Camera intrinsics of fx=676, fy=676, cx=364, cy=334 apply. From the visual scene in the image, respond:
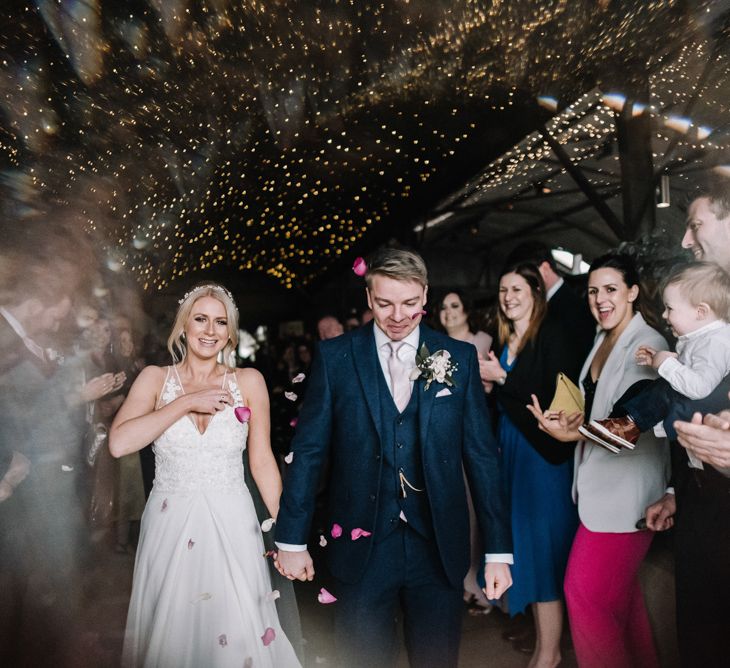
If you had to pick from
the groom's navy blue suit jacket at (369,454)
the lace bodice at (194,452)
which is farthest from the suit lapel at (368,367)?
the lace bodice at (194,452)

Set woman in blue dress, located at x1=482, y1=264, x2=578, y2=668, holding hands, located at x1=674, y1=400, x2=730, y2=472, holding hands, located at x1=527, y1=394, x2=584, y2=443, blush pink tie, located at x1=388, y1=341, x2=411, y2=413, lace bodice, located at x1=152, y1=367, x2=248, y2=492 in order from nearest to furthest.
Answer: holding hands, located at x1=674, y1=400, x2=730, y2=472 < blush pink tie, located at x1=388, y1=341, x2=411, y2=413 < lace bodice, located at x1=152, y1=367, x2=248, y2=492 < holding hands, located at x1=527, y1=394, x2=584, y2=443 < woman in blue dress, located at x1=482, y1=264, x2=578, y2=668

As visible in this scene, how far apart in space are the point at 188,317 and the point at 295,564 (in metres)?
0.72

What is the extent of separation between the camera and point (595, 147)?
84.5 inches

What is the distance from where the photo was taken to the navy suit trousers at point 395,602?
1.73 metres

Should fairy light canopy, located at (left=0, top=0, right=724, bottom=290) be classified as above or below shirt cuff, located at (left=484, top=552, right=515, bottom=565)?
above

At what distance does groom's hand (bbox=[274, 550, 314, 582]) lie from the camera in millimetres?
1692

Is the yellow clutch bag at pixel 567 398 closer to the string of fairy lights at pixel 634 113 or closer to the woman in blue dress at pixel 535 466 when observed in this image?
the woman in blue dress at pixel 535 466

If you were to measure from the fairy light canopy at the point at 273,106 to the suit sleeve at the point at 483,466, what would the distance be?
76 centimetres

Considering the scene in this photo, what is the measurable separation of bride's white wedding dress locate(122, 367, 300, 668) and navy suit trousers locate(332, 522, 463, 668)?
0.26 metres

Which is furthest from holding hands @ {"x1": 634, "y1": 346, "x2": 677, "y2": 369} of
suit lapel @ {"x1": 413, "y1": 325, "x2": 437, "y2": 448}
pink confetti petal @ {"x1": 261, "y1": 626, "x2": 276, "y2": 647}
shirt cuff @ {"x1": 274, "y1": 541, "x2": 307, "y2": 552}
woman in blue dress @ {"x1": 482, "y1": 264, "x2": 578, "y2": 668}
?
pink confetti petal @ {"x1": 261, "y1": 626, "x2": 276, "y2": 647}

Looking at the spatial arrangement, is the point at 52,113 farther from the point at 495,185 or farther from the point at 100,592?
the point at 495,185

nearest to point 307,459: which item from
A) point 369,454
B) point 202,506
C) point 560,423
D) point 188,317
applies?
point 369,454

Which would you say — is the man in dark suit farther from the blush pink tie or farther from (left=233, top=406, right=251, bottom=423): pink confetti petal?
(left=233, top=406, right=251, bottom=423): pink confetti petal

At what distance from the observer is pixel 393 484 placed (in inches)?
67.7
